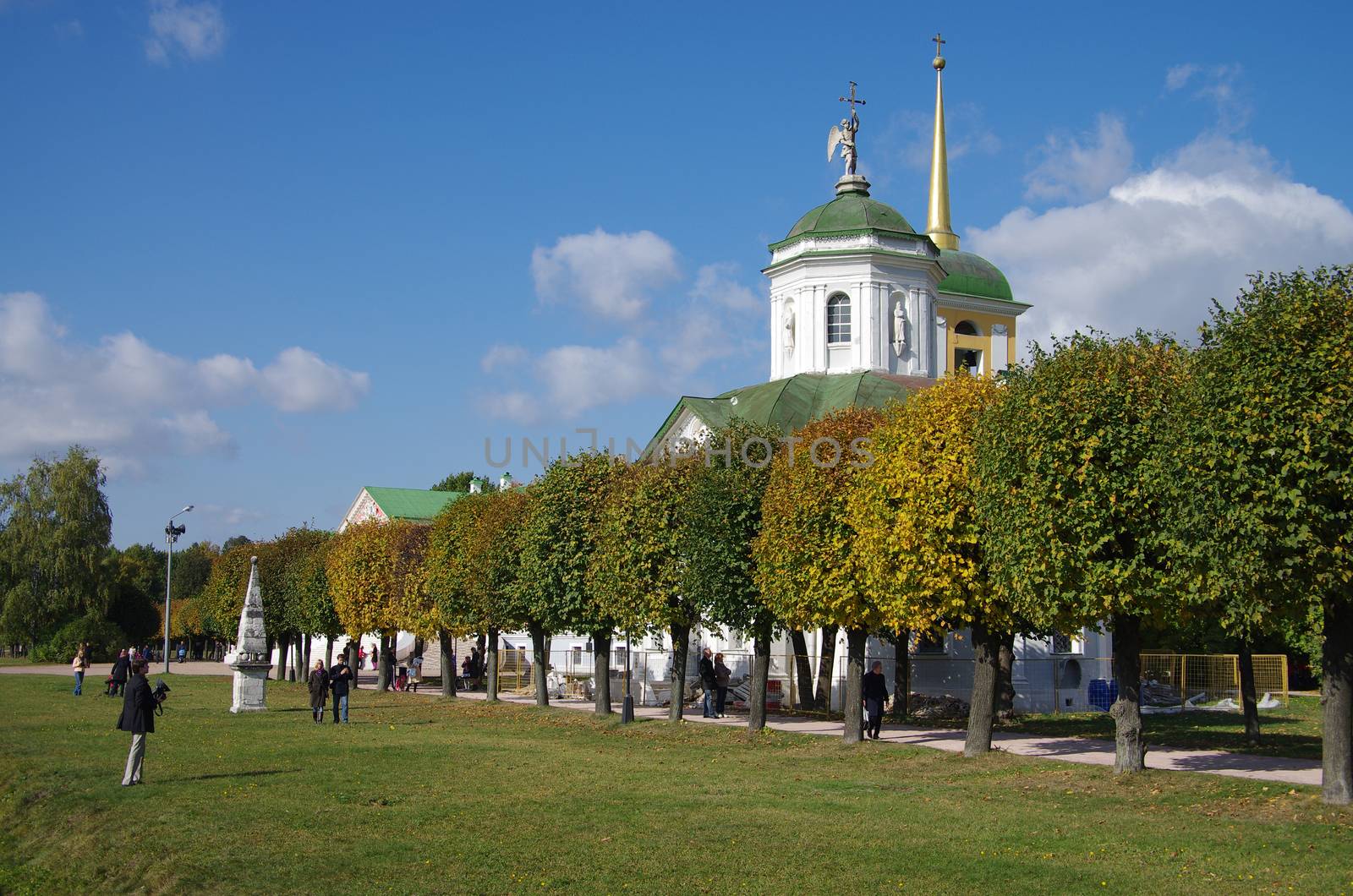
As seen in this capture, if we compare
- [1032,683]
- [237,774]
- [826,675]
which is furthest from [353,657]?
[237,774]

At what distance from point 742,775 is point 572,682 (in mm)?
28052

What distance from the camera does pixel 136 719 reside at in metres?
19.6

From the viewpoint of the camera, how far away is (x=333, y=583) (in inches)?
2154

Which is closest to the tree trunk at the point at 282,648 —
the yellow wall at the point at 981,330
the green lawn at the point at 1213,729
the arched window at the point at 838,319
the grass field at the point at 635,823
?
the arched window at the point at 838,319

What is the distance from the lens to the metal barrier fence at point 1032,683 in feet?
132

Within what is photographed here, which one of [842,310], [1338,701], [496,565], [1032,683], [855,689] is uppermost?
[842,310]

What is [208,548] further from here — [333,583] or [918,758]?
[918,758]

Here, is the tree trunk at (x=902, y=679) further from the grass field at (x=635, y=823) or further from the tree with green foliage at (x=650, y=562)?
the grass field at (x=635, y=823)

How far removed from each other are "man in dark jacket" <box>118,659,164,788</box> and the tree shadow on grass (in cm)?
70

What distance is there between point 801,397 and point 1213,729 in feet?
73.5

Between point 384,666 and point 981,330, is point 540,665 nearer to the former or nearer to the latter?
point 384,666

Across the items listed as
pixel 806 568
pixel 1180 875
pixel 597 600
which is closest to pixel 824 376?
pixel 597 600

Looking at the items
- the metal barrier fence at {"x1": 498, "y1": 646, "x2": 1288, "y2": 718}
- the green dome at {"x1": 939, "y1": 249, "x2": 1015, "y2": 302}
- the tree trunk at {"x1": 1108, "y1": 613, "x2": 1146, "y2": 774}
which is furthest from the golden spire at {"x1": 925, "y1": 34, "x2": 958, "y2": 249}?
the tree trunk at {"x1": 1108, "y1": 613, "x2": 1146, "y2": 774}

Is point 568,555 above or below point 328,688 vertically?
above
